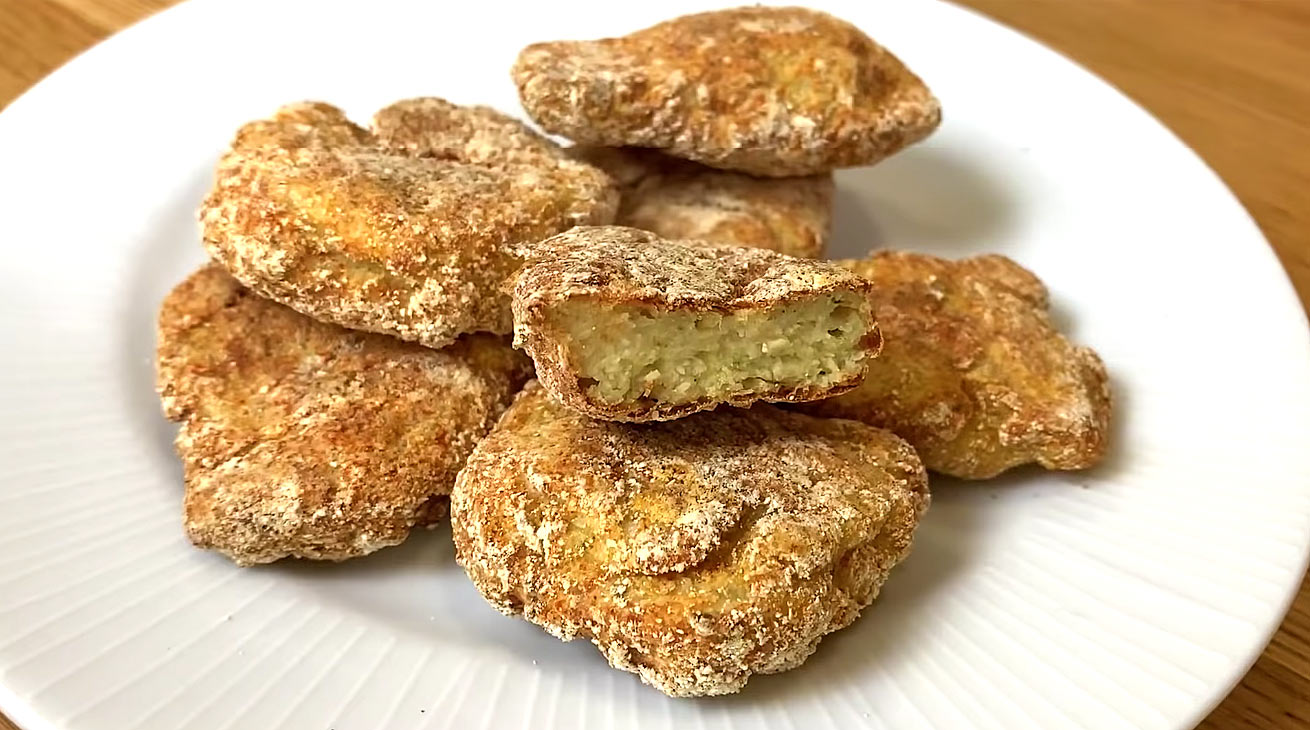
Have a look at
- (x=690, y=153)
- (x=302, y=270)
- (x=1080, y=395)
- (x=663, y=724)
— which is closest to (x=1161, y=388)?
(x=1080, y=395)

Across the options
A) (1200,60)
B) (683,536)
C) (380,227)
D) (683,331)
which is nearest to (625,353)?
(683,331)

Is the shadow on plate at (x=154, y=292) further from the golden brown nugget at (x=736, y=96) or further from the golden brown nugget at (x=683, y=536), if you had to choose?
the golden brown nugget at (x=736, y=96)

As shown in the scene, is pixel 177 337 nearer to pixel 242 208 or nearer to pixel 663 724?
Result: pixel 242 208

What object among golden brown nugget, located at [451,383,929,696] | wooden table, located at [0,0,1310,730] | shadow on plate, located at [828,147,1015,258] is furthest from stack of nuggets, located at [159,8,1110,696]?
wooden table, located at [0,0,1310,730]

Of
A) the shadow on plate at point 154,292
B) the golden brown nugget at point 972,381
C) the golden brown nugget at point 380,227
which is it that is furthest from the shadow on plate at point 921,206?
the shadow on plate at point 154,292

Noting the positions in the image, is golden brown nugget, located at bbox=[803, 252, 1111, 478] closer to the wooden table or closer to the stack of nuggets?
the stack of nuggets

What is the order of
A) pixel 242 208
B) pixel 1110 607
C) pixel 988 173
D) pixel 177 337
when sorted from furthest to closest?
pixel 988 173, pixel 177 337, pixel 242 208, pixel 1110 607
